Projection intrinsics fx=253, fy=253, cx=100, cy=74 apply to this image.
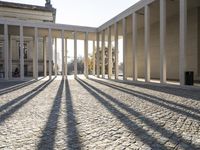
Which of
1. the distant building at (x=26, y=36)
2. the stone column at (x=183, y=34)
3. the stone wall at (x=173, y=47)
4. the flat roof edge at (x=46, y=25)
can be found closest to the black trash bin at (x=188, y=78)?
the stone column at (x=183, y=34)

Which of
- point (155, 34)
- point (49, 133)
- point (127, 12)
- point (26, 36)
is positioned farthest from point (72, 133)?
point (26, 36)

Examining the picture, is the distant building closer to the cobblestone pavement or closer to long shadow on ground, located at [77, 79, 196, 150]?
the cobblestone pavement

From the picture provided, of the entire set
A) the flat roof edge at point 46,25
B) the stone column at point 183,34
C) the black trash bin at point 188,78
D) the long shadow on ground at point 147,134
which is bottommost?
the long shadow on ground at point 147,134

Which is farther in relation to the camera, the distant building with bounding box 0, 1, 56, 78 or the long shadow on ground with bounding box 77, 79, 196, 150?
the distant building with bounding box 0, 1, 56, 78

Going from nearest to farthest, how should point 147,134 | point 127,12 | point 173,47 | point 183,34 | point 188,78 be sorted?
point 147,134
point 183,34
point 188,78
point 127,12
point 173,47

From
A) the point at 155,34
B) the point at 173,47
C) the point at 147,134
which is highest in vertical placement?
the point at 155,34

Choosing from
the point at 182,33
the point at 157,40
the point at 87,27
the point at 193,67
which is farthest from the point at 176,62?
the point at 87,27

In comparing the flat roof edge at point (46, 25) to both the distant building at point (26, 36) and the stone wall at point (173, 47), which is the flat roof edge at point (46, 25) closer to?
the stone wall at point (173, 47)

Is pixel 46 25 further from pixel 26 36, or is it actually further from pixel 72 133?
pixel 72 133

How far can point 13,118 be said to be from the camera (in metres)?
5.78

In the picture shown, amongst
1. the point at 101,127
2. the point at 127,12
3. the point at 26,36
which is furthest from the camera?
the point at 26,36

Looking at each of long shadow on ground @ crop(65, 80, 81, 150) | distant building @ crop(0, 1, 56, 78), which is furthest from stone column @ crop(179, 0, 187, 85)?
distant building @ crop(0, 1, 56, 78)

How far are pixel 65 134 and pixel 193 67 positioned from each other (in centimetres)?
1708

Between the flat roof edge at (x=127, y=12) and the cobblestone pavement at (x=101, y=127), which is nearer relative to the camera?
the cobblestone pavement at (x=101, y=127)
